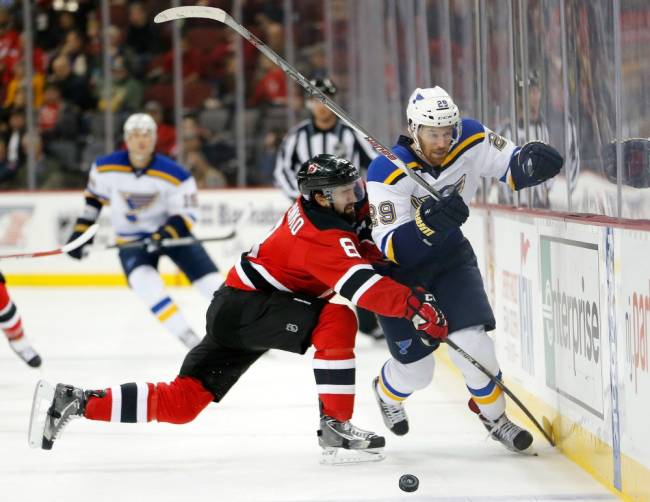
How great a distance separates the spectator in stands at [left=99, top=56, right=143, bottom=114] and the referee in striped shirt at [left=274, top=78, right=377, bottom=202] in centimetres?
475

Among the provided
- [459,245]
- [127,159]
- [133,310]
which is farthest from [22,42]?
[459,245]

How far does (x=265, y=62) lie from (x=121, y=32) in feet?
4.49

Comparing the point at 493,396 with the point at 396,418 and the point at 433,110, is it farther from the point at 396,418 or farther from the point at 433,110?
the point at 433,110

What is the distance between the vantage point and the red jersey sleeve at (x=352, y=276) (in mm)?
3455

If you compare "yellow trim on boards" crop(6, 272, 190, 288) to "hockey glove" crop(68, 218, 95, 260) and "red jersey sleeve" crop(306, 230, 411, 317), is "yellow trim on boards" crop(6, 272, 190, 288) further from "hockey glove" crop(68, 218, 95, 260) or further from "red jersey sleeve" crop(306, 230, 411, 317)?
"red jersey sleeve" crop(306, 230, 411, 317)

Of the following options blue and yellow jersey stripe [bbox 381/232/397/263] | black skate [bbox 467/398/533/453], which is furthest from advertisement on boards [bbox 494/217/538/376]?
blue and yellow jersey stripe [bbox 381/232/397/263]

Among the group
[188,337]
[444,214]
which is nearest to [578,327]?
[444,214]

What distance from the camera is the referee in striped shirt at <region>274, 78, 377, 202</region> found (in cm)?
632

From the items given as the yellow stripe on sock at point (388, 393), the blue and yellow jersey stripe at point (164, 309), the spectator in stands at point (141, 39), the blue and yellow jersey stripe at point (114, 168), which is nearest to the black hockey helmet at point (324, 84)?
the blue and yellow jersey stripe at point (114, 168)

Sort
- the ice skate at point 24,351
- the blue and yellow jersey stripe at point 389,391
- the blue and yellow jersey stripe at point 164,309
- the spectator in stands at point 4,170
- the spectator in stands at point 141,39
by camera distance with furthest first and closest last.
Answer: the spectator in stands at point 141,39 → the spectator in stands at point 4,170 → the blue and yellow jersey stripe at point 164,309 → the ice skate at point 24,351 → the blue and yellow jersey stripe at point 389,391

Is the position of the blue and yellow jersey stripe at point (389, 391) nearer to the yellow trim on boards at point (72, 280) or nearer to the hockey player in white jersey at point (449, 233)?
the hockey player in white jersey at point (449, 233)

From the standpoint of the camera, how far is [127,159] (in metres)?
6.09

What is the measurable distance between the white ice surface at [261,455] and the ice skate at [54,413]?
0.39 ft

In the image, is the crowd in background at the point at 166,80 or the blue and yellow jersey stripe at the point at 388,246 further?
the crowd in background at the point at 166,80
